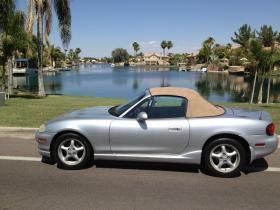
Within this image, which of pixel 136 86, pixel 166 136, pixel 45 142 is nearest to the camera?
pixel 166 136

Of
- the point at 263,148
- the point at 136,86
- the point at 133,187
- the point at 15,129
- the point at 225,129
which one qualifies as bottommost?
the point at 136,86

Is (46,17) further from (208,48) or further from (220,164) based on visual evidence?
(208,48)

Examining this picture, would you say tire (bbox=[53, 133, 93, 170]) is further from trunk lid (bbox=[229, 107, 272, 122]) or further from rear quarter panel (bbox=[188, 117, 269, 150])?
trunk lid (bbox=[229, 107, 272, 122])

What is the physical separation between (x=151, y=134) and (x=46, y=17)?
790 inches

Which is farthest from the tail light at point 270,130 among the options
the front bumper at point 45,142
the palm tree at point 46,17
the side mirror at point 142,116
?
the palm tree at point 46,17

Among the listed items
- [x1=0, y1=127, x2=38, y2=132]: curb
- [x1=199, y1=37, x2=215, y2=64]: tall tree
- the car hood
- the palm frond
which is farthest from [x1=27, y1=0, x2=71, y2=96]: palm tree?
[x1=199, y1=37, x2=215, y2=64]: tall tree

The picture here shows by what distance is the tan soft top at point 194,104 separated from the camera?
630 cm

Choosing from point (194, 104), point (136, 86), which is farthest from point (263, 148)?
point (136, 86)

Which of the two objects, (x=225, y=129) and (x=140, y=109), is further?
(x=140, y=109)

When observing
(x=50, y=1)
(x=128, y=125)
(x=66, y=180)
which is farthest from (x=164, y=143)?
(x=50, y=1)

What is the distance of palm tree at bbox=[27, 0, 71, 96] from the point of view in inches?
902

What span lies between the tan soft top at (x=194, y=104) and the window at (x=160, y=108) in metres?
0.08

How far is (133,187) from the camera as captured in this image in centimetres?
559

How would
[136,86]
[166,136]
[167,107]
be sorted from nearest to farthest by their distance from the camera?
[166,136], [167,107], [136,86]
